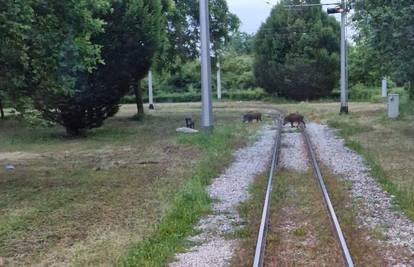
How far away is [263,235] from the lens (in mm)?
8164

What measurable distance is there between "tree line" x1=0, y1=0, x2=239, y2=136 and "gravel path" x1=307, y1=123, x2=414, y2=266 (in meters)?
6.60

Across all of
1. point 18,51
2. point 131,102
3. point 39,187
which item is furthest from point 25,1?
point 131,102

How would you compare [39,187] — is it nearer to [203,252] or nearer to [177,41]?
[203,252]

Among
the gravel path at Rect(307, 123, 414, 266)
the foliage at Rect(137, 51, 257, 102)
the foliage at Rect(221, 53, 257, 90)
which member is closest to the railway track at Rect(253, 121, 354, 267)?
the gravel path at Rect(307, 123, 414, 266)

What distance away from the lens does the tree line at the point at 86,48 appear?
41.1 ft

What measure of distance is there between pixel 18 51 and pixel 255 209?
5.81 metres

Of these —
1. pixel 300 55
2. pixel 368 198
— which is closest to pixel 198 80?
pixel 300 55

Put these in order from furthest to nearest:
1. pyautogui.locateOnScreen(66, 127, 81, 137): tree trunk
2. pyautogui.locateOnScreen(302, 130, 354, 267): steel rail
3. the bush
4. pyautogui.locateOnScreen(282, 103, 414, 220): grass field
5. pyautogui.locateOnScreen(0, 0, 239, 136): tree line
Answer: the bush, pyautogui.locateOnScreen(66, 127, 81, 137): tree trunk, pyautogui.locateOnScreen(0, 0, 239, 136): tree line, pyautogui.locateOnScreen(282, 103, 414, 220): grass field, pyautogui.locateOnScreen(302, 130, 354, 267): steel rail

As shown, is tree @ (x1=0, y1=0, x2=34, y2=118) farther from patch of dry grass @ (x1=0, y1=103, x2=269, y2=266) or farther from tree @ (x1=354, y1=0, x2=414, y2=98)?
tree @ (x1=354, y1=0, x2=414, y2=98)

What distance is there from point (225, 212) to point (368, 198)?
8.77 ft

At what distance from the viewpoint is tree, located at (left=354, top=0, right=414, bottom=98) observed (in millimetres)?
18422

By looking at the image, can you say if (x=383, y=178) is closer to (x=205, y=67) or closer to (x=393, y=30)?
(x=393, y=30)

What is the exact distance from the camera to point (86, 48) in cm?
1497

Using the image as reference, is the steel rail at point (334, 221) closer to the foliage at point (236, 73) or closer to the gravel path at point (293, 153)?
the gravel path at point (293, 153)
